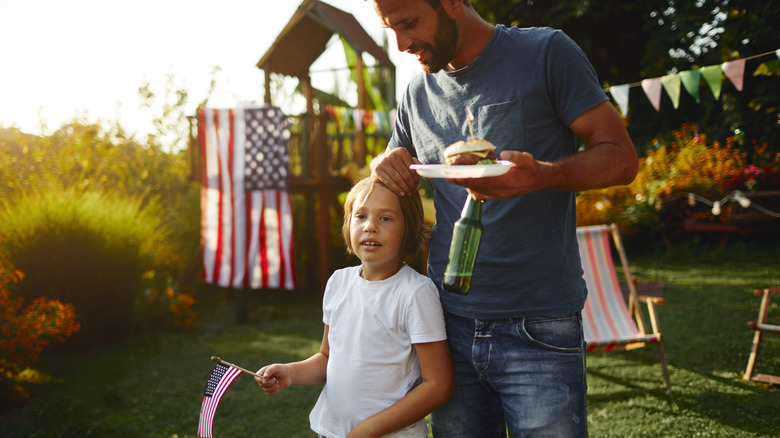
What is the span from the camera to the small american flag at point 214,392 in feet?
6.47

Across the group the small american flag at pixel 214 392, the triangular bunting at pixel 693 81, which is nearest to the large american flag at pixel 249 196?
the triangular bunting at pixel 693 81

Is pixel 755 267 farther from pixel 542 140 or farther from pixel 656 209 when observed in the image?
pixel 542 140

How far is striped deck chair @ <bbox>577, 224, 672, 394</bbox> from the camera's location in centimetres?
414

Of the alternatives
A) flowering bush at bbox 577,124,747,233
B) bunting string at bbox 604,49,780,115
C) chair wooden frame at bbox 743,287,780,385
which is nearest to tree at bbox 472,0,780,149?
flowering bush at bbox 577,124,747,233

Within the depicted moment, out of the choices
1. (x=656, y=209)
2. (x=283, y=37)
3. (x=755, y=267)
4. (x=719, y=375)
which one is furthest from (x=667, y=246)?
(x=283, y=37)

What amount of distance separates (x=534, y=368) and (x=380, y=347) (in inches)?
18.4

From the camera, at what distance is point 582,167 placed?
1327 millimetres

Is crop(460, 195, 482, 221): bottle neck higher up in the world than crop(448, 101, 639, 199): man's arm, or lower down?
lower down

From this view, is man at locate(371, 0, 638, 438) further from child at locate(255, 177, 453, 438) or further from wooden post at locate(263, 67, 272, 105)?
wooden post at locate(263, 67, 272, 105)

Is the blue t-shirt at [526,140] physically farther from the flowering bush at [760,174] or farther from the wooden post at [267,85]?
the flowering bush at [760,174]

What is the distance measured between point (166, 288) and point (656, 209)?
881cm

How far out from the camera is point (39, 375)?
515 cm

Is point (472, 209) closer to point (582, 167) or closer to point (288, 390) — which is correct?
point (582, 167)

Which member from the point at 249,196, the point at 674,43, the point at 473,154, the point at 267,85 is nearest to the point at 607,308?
the point at 473,154
